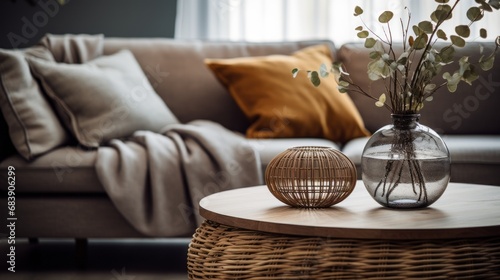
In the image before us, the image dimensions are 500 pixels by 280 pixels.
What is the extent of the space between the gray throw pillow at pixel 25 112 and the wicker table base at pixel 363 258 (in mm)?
1320

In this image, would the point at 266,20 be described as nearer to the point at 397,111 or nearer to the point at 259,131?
the point at 259,131

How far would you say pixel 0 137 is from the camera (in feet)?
7.89

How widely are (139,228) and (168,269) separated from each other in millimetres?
199

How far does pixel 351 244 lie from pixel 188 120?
5.89ft

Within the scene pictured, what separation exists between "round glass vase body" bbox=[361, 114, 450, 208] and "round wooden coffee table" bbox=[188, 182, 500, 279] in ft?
0.12

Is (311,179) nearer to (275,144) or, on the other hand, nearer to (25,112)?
(275,144)

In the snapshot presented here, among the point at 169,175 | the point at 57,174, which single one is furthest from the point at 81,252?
the point at 169,175

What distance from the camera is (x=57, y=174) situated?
2.29m

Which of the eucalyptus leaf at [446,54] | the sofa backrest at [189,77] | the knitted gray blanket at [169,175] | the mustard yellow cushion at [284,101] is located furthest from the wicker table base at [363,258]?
the sofa backrest at [189,77]

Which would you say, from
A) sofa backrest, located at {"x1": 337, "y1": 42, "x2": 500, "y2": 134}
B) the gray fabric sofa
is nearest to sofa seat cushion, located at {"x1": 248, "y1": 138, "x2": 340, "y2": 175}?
the gray fabric sofa

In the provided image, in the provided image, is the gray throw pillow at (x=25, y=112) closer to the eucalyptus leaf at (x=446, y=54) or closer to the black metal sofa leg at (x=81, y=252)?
the black metal sofa leg at (x=81, y=252)

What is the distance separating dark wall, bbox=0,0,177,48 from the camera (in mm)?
3662

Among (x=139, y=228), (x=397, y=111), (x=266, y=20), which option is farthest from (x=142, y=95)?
(x=397, y=111)

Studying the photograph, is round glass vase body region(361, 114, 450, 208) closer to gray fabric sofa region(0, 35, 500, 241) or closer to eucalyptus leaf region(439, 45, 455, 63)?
eucalyptus leaf region(439, 45, 455, 63)
